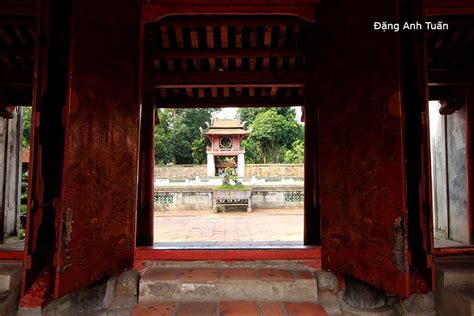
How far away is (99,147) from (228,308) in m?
1.71

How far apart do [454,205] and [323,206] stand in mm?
4077

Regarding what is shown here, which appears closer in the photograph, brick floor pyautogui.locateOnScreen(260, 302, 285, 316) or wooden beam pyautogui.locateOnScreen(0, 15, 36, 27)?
brick floor pyautogui.locateOnScreen(260, 302, 285, 316)

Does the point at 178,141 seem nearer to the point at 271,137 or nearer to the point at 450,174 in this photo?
the point at 271,137

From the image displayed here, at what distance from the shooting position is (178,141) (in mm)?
35844

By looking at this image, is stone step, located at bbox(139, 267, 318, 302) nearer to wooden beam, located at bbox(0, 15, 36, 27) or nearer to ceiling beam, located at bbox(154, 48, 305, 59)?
ceiling beam, located at bbox(154, 48, 305, 59)

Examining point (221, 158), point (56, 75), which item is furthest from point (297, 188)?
point (56, 75)

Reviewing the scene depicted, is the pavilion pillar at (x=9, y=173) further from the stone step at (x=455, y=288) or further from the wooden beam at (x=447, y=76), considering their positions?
the wooden beam at (x=447, y=76)

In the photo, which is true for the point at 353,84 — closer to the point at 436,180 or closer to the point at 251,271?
the point at 251,271

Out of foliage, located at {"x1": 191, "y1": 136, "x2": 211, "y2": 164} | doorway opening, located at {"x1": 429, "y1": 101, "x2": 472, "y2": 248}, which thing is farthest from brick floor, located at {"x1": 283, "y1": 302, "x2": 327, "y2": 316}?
foliage, located at {"x1": 191, "y1": 136, "x2": 211, "y2": 164}

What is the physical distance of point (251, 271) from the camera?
2.91m

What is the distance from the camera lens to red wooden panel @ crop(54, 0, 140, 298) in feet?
7.55

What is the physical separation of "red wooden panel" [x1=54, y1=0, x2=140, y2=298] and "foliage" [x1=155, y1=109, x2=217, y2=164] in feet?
102

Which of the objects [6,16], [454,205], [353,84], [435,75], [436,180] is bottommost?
[454,205]

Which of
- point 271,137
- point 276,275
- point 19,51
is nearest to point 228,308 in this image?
point 276,275
